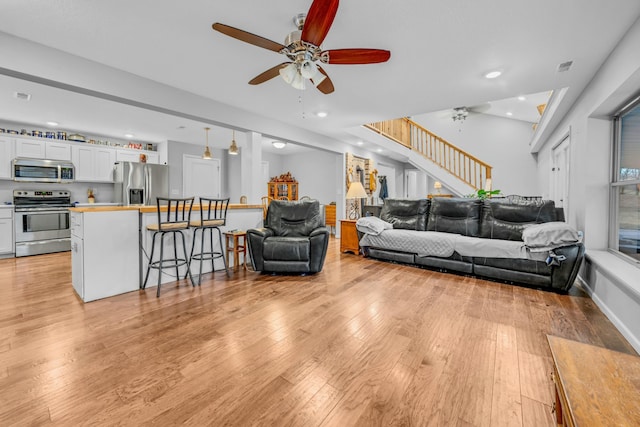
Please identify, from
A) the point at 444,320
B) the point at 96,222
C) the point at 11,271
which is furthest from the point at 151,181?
the point at 444,320

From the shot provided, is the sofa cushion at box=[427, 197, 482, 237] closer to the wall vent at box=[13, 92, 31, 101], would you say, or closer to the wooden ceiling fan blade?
the wooden ceiling fan blade

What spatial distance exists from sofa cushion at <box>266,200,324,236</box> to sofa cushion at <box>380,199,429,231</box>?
144cm

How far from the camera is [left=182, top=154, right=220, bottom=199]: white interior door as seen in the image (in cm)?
700

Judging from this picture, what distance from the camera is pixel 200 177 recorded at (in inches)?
288

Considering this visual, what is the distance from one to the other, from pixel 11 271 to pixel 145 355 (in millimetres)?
3748

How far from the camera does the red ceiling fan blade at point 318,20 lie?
1597 mm

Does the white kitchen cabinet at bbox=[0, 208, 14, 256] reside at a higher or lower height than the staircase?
lower

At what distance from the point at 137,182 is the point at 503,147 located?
925cm

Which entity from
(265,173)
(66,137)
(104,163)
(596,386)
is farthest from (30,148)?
(596,386)

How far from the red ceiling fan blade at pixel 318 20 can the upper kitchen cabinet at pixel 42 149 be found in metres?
5.96

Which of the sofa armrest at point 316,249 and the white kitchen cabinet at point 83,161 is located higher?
the white kitchen cabinet at point 83,161

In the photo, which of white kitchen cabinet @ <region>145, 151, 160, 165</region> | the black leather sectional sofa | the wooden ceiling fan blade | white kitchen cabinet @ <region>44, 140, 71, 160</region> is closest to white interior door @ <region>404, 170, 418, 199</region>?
the black leather sectional sofa

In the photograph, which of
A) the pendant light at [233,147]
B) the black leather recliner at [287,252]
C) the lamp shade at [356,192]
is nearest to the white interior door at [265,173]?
the pendant light at [233,147]

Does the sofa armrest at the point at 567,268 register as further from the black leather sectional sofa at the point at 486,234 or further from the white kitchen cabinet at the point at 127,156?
the white kitchen cabinet at the point at 127,156
